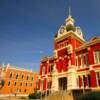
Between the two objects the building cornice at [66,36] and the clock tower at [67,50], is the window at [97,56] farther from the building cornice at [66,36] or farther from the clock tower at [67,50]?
the building cornice at [66,36]

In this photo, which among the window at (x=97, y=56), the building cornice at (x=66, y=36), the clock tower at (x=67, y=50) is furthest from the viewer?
the building cornice at (x=66, y=36)

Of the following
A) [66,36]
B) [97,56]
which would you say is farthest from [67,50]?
[97,56]

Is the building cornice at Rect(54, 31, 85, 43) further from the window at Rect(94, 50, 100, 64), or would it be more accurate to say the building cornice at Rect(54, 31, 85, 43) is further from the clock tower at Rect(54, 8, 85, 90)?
the window at Rect(94, 50, 100, 64)

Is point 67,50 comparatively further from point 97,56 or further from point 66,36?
point 97,56

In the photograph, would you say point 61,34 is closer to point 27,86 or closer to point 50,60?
point 50,60

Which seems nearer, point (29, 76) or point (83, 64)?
point (83, 64)

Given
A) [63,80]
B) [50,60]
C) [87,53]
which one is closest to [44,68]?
[50,60]

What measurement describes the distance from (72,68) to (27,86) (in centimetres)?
4438

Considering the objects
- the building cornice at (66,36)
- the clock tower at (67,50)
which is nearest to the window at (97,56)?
the clock tower at (67,50)

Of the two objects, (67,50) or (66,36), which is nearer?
(67,50)

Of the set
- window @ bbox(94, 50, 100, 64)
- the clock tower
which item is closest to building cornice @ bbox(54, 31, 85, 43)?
the clock tower

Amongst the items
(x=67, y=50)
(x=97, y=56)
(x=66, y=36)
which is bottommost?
(x=97, y=56)

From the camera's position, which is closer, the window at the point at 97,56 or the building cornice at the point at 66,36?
the window at the point at 97,56

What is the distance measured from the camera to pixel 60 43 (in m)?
39.6
